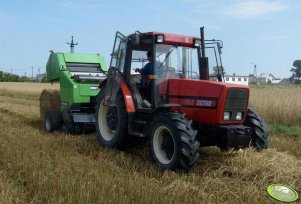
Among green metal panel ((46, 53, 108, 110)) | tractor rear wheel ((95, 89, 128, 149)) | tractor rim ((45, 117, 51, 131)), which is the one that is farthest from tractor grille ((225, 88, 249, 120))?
tractor rim ((45, 117, 51, 131))

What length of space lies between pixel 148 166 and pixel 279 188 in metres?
2.06

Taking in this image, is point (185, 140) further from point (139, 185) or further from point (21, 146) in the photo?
point (21, 146)

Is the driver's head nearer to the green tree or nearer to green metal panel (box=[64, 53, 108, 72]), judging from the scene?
green metal panel (box=[64, 53, 108, 72])

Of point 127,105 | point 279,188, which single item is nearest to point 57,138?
point 127,105

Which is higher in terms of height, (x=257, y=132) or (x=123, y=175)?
(x=257, y=132)

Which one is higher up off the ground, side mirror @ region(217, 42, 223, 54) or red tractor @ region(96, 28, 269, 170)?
side mirror @ region(217, 42, 223, 54)

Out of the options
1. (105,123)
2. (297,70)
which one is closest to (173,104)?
(105,123)

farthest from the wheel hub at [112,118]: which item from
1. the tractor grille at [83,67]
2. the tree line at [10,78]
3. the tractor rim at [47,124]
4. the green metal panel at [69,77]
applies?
the tree line at [10,78]

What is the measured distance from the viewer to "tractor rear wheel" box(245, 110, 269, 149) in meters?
6.74

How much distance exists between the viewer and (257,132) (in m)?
6.76

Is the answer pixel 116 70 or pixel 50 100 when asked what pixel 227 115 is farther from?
pixel 50 100

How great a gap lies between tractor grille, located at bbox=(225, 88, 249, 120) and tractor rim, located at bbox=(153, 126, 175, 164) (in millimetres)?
969

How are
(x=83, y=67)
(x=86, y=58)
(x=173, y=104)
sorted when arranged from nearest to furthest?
1. (x=173, y=104)
2. (x=83, y=67)
3. (x=86, y=58)

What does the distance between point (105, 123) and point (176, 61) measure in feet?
6.83
